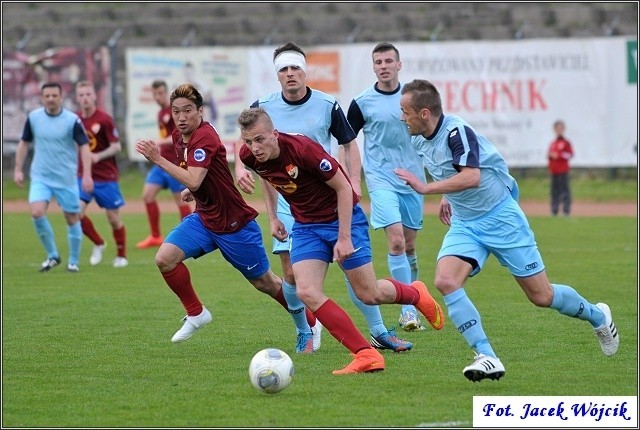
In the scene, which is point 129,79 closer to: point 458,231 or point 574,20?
point 574,20

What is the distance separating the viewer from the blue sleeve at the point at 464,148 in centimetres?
723

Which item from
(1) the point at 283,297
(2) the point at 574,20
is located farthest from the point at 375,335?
(2) the point at 574,20

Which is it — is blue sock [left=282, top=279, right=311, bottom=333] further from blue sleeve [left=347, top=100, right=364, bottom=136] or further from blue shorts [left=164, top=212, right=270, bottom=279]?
blue sleeve [left=347, top=100, right=364, bottom=136]

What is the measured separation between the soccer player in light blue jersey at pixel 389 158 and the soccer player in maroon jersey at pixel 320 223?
1672mm

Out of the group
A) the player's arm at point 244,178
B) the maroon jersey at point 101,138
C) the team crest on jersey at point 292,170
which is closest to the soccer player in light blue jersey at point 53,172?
the maroon jersey at point 101,138

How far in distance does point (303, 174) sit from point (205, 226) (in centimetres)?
138

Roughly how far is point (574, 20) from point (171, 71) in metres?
10.7

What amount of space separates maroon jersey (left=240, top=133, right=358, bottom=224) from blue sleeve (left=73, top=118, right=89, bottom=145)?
7093 mm

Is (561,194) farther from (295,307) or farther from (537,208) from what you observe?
(295,307)

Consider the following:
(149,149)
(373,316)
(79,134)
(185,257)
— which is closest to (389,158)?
(373,316)

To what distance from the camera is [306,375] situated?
7.69m

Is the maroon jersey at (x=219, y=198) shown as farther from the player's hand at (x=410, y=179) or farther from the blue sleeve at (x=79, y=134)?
the blue sleeve at (x=79, y=134)

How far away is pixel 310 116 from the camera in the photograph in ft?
28.6

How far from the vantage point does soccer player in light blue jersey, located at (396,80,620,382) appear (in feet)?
23.8
